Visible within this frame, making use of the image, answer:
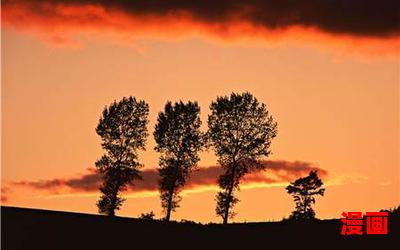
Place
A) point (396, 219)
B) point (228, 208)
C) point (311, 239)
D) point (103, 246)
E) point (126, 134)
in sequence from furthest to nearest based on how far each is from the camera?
point (126, 134), point (228, 208), point (396, 219), point (311, 239), point (103, 246)

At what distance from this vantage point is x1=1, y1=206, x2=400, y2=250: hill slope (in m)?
46.7

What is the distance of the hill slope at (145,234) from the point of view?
153ft

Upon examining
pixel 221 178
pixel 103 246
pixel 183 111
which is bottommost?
pixel 103 246

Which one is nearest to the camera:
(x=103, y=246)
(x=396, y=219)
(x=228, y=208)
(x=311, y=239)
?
(x=103, y=246)

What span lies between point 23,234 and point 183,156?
27.6 m

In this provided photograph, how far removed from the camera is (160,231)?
49625 millimetres

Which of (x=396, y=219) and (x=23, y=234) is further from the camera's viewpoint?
(x=396, y=219)

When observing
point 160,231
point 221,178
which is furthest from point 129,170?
point 160,231

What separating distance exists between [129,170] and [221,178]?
9069 millimetres

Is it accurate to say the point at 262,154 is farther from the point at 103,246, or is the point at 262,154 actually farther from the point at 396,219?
the point at 103,246

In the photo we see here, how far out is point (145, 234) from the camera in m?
48.8

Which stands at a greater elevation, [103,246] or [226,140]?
[226,140]

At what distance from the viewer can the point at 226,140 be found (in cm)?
7206

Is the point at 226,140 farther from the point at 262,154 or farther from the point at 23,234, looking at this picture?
the point at 23,234
